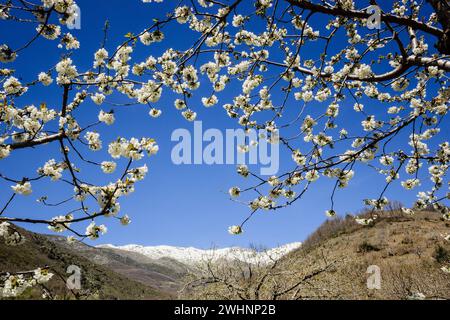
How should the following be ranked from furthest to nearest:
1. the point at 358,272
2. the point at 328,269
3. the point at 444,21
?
the point at 358,272, the point at 328,269, the point at 444,21

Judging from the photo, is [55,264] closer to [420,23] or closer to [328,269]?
[328,269]

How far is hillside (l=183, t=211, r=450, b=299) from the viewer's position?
10.6 metres

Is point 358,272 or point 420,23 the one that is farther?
point 358,272

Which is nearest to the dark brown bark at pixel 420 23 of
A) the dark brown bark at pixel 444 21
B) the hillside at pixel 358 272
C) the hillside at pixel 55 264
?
the dark brown bark at pixel 444 21

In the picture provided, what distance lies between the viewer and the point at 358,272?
89.6ft

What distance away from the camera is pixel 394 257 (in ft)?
105

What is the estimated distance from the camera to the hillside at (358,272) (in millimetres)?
10578

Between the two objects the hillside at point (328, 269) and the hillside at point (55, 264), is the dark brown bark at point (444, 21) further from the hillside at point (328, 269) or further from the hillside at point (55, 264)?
the hillside at point (55, 264)

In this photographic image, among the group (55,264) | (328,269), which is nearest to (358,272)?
(328,269)

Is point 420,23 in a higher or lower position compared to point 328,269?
higher

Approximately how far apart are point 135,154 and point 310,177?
263 centimetres
